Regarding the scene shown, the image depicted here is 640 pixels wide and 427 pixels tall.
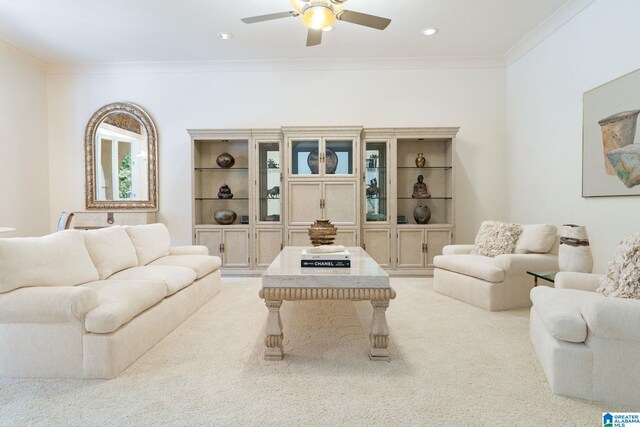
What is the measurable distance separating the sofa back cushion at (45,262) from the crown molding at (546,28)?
4.97 meters

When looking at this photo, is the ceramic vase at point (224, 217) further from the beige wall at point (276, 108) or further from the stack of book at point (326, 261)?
the stack of book at point (326, 261)

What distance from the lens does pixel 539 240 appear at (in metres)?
3.56

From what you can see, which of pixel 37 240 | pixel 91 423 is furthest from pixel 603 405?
pixel 37 240

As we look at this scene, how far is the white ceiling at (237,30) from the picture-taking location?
3.66 metres

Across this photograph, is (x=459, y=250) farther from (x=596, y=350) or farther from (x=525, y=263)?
(x=596, y=350)

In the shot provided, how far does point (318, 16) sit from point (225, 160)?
2.76 meters

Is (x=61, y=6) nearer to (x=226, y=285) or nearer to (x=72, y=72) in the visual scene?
(x=72, y=72)

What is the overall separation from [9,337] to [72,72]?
4.60 metres

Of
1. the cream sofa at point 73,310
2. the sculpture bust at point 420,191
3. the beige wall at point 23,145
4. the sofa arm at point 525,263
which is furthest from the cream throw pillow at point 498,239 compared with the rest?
the beige wall at point 23,145

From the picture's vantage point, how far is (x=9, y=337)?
206 centimetres

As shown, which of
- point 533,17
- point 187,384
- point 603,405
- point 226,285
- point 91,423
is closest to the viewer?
point 91,423

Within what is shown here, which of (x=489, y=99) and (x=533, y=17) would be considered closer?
(x=533, y=17)

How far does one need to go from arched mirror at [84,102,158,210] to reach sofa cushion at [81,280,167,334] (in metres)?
2.84

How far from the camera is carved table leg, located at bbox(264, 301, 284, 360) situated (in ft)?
7.47
